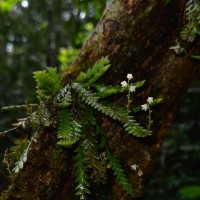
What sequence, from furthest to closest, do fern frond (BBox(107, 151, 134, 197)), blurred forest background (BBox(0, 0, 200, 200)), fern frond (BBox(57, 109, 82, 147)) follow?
blurred forest background (BBox(0, 0, 200, 200))
fern frond (BBox(107, 151, 134, 197))
fern frond (BBox(57, 109, 82, 147))

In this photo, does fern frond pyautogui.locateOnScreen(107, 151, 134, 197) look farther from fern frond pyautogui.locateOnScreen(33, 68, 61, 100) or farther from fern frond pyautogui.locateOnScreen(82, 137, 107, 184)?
fern frond pyautogui.locateOnScreen(33, 68, 61, 100)

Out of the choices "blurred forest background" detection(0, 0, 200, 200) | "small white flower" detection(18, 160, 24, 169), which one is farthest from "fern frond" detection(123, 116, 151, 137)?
"blurred forest background" detection(0, 0, 200, 200)

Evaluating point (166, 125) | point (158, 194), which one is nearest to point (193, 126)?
point (158, 194)

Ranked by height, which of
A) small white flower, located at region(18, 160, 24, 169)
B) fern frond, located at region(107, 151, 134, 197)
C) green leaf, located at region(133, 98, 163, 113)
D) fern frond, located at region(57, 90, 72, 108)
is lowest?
fern frond, located at region(107, 151, 134, 197)

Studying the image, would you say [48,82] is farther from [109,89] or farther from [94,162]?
[94,162]

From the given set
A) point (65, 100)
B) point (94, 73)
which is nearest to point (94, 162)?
point (65, 100)

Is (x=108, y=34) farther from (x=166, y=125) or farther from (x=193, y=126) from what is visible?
(x=193, y=126)

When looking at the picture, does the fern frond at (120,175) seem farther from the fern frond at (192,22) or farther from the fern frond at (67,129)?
the fern frond at (192,22)
